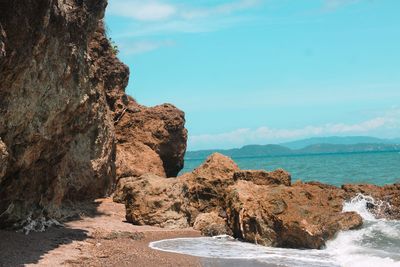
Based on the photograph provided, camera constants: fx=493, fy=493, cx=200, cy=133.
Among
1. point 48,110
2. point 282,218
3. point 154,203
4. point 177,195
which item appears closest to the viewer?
point 48,110

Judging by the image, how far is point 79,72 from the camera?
1612 centimetres

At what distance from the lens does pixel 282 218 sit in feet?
55.8

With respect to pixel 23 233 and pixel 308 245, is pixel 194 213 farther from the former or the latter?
pixel 23 233

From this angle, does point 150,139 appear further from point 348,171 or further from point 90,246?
point 348,171

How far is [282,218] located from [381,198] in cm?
1110

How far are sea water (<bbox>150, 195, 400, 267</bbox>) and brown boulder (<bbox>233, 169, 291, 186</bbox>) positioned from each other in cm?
395

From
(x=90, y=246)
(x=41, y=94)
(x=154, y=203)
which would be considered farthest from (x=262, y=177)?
(x=41, y=94)

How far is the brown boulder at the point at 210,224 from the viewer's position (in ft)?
62.7

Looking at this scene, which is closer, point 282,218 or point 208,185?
point 282,218

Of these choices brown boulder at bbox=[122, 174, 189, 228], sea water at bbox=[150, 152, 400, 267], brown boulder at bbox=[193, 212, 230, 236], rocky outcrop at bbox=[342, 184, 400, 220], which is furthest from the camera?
rocky outcrop at bbox=[342, 184, 400, 220]

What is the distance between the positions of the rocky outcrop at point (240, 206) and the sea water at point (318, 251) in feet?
1.61

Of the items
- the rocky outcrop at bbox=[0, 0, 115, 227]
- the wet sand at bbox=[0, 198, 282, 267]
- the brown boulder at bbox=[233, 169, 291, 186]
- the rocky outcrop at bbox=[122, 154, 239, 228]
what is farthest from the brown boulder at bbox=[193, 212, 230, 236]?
the rocky outcrop at bbox=[0, 0, 115, 227]

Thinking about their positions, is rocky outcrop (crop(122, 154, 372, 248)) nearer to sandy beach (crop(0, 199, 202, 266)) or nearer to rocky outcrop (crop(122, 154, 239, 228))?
rocky outcrop (crop(122, 154, 239, 228))

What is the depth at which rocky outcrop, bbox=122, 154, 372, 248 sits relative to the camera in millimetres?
17109
